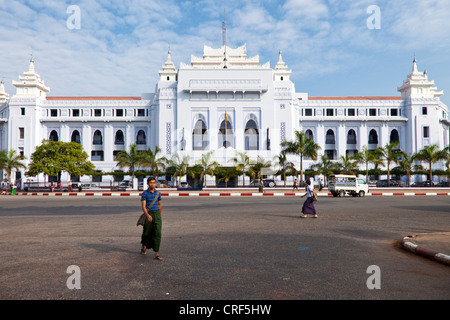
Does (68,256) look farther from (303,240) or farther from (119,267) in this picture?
(303,240)

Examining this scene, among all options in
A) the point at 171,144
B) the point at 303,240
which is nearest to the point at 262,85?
the point at 171,144

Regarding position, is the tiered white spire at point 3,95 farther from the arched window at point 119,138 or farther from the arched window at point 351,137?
the arched window at point 351,137

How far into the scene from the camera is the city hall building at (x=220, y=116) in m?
48.6

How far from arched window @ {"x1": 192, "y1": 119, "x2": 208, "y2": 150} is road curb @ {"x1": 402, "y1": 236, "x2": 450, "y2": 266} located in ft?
142

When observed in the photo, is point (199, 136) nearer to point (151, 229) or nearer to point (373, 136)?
point (373, 136)

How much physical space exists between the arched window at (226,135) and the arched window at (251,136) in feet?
7.14

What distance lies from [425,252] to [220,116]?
44.2 meters

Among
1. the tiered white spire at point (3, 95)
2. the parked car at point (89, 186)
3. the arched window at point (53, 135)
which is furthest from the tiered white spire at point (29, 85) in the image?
the parked car at point (89, 186)

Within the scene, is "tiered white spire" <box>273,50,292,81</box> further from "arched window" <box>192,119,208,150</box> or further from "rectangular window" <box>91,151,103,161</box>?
"rectangular window" <box>91,151,103,161</box>

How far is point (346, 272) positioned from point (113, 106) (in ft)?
171

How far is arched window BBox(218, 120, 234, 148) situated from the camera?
4889 cm

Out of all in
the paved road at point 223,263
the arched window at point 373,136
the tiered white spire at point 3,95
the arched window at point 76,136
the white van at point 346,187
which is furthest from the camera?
the tiered white spire at point 3,95

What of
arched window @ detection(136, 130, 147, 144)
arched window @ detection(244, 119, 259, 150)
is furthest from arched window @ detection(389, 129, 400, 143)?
arched window @ detection(136, 130, 147, 144)

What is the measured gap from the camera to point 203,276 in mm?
4527
